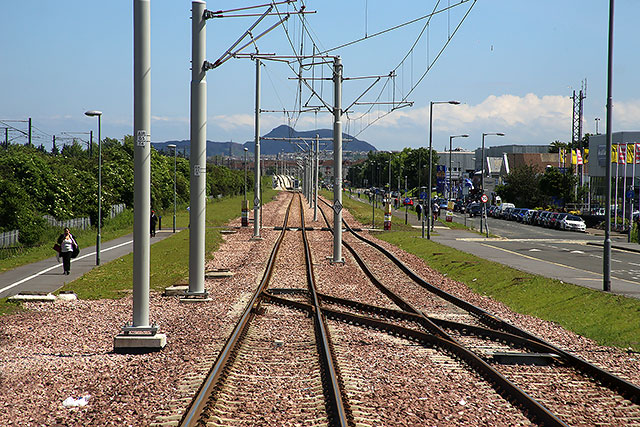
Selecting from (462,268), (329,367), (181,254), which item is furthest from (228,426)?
(181,254)

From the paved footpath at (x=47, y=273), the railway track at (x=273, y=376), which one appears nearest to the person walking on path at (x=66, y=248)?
the paved footpath at (x=47, y=273)

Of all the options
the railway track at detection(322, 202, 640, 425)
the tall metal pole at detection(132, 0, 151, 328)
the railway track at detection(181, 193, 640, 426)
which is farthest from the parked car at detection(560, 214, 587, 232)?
A: the tall metal pole at detection(132, 0, 151, 328)

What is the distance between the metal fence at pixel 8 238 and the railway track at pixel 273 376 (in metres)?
23.3

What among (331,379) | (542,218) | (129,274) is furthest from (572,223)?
(331,379)

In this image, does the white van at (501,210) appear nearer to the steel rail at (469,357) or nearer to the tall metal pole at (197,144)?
the steel rail at (469,357)

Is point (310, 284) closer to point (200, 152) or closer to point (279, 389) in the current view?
point (200, 152)

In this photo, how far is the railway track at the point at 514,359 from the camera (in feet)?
32.0

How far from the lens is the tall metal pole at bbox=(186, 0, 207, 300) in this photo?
18656mm

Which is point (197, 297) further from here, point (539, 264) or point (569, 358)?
point (539, 264)

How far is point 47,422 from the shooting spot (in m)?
8.77

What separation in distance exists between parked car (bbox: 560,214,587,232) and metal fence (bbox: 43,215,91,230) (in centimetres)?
4091

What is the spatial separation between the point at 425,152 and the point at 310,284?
148928 millimetres

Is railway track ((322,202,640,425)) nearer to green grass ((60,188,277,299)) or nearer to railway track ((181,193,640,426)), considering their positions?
railway track ((181,193,640,426))

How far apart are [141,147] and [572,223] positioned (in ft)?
189
